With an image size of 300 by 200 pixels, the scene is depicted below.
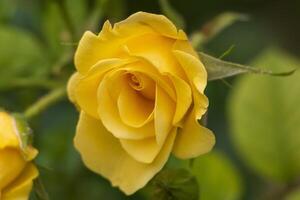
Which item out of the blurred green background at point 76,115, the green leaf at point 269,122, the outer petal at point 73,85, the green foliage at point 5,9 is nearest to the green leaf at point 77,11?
the blurred green background at point 76,115

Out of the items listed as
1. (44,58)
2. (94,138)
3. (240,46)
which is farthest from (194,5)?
(94,138)

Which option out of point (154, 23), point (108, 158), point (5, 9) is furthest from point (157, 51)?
point (5, 9)

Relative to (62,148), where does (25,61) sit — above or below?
above

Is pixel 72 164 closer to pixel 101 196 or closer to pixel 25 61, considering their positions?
pixel 101 196

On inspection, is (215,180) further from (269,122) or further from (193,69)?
(193,69)

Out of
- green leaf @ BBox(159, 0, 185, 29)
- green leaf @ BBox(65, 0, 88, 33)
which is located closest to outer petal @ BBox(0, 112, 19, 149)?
green leaf @ BBox(159, 0, 185, 29)

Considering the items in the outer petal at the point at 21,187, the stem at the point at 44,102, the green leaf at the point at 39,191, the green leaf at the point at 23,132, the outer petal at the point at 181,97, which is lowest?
the stem at the point at 44,102

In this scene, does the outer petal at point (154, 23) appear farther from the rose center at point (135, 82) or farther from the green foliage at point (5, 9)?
the green foliage at point (5, 9)
